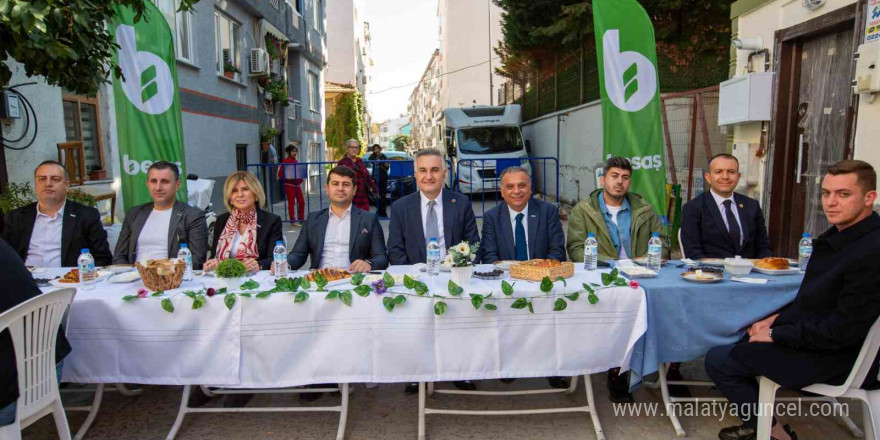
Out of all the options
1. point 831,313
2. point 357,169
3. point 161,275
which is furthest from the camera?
point 357,169

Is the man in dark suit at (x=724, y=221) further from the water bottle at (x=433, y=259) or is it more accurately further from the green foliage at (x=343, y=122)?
the green foliage at (x=343, y=122)

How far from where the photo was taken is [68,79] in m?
4.13

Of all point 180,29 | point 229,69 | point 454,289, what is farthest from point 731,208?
point 229,69

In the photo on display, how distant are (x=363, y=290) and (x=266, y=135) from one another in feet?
43.0

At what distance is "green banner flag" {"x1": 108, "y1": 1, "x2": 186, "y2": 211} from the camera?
17.4 ft

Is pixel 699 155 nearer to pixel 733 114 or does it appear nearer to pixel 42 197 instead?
pixel 733 114

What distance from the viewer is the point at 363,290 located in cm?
306

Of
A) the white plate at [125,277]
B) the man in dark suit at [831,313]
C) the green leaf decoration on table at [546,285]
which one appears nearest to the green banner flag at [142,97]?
the white plate at [125,277]

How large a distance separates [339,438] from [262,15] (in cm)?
1435

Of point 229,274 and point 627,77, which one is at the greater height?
point 627,77

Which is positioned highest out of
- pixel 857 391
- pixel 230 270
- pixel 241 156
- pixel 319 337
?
pixel 241 156

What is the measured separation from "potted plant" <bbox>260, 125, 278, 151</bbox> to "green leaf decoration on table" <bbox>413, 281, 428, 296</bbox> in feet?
41.9

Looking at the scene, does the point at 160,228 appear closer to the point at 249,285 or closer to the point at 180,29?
the point at 249,285

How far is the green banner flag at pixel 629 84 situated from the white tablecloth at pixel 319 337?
2.67 metres
